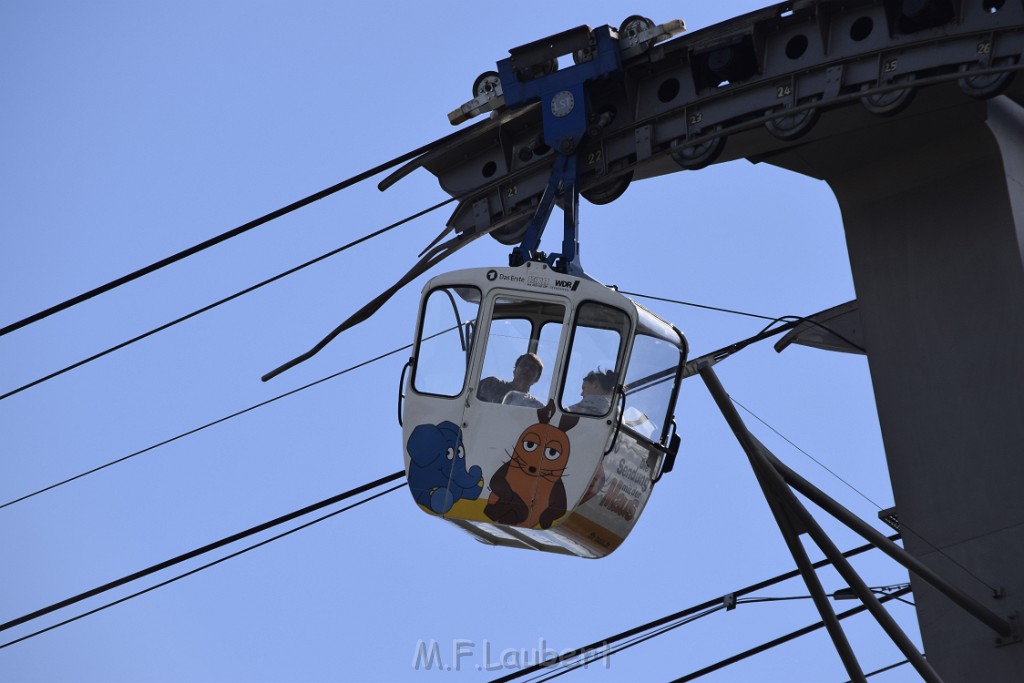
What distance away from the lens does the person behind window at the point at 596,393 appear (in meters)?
14.2

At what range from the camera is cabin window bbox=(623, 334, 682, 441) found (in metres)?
14.5

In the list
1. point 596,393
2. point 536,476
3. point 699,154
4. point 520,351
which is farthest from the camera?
point 699,154

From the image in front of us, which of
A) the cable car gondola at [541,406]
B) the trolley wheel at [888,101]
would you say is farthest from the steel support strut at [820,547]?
the trolley wheel at [888,101]

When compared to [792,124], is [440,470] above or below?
below

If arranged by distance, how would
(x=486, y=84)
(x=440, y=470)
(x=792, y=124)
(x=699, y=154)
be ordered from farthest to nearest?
(x=486, y=84) → (x=699, y=154) → (x=792, y=124) → (x=440, y=470)

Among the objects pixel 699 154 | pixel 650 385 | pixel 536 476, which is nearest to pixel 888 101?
pixel 699 154

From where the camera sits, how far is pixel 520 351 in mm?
14680

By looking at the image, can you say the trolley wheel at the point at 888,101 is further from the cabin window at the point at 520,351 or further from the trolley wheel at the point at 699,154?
the cabin window at the point at 520,351

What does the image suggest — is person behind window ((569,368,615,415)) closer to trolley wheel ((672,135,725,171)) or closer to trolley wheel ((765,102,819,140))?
trolley wheel ((672,135,725,171))

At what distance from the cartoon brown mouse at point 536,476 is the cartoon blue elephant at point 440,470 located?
10.0 inches

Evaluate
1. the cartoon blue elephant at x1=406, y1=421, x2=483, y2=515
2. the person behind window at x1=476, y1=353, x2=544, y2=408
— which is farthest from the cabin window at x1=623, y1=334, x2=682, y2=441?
the cartoon blue elephant at x1=406, y1=421, x2=483, y2=515

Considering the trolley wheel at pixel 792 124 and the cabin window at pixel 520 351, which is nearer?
the cabin window at pixel 520 351

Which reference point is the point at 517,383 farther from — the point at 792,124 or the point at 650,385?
the point at 792,124

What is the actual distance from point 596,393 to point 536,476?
766 millimetres
